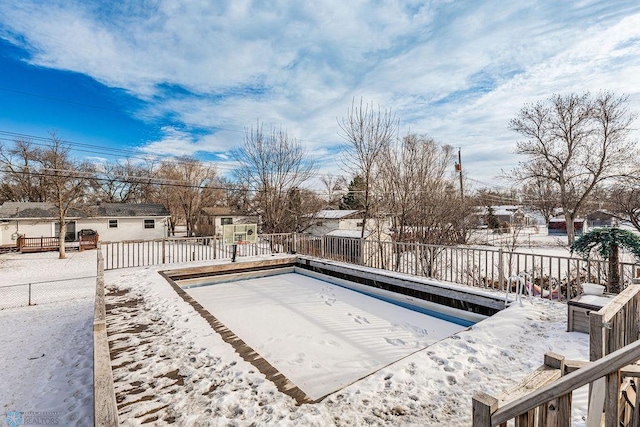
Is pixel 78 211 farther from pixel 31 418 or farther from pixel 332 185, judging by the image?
pixel 31 418

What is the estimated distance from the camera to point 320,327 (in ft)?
15.4

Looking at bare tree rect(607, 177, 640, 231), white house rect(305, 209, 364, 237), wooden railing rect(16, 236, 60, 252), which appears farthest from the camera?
white house rect(305, 209, 364, 237)

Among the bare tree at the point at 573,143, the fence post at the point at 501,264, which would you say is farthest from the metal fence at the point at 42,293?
the bare tree at the point at 573,143

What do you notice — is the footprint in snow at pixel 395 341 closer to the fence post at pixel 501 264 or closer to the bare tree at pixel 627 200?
the fence post at pixel 501 264

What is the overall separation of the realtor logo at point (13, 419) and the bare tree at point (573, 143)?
2024 cm

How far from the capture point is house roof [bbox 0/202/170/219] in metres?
17.7

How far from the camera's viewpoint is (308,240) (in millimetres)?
9812

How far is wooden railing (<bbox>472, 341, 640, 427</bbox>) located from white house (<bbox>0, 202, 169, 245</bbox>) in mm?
20280

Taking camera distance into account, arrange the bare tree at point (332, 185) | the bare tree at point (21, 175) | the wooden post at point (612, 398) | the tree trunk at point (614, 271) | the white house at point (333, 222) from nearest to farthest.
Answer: the wooden post at point (612, 398) → the tree trunk at point (614, 271) → the white house at point (333, 222) → the bare tree at point (21, 175) → the bare tree at point (332, 185)

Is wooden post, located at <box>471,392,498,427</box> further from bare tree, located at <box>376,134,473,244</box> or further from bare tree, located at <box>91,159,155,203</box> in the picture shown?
bare tree, located at <box>91,159,155,203</box>

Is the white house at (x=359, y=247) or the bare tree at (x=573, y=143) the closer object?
the white house at (x=359, y=247)

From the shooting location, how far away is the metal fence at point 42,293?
7715mm

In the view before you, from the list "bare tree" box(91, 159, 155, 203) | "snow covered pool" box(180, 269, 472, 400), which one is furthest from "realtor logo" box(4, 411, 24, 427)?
"bare tree" box(91, 159, 155, 203)

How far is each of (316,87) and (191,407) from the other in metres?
10.9
